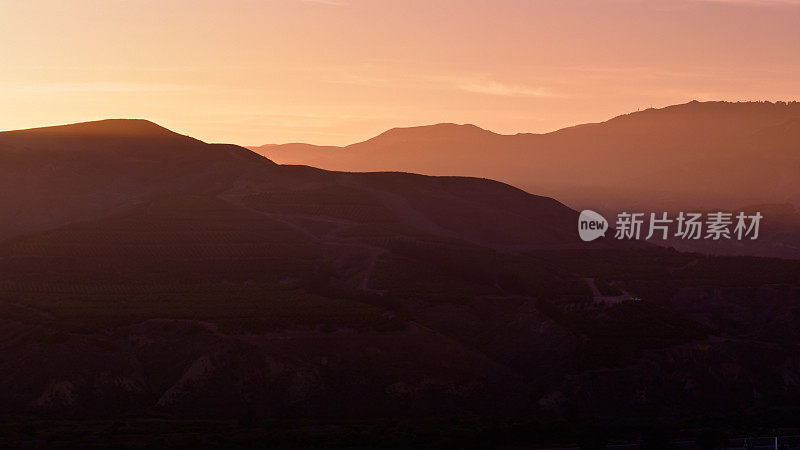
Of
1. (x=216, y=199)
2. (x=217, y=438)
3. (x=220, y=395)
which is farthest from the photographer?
(x=216, y=199)

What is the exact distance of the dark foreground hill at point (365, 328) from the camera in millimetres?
116500

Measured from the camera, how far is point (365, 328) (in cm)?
13050

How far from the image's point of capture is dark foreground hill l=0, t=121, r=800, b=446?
11650 centimetres

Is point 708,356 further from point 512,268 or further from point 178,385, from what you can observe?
point 178,385

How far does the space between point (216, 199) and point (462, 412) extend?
9297cm

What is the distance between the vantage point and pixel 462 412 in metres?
→ 116

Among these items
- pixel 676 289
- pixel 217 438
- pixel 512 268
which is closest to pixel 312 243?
pixel 512 268

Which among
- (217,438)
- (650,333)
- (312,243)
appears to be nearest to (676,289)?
(650,333)

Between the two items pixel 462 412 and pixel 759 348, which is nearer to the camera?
pixel 462 412

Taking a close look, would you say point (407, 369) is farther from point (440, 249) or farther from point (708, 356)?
point (440, 249)

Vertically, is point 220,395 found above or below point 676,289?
below

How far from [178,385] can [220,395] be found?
461 centimetres

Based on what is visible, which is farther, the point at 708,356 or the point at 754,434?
the point at 708,356

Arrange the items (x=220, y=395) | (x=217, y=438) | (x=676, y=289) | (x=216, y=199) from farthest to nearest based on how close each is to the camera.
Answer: (x=216, y=199) < (x=676, y=289) < (x=220, y=395) < (x=217, y=438)
